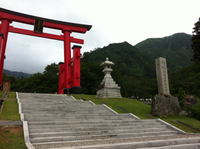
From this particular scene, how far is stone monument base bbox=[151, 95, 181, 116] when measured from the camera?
885cm

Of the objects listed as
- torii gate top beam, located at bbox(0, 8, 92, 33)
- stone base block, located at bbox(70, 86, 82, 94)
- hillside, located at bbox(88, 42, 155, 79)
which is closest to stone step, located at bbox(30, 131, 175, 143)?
stone base block, located at bbox(70, 86, 82, 94)

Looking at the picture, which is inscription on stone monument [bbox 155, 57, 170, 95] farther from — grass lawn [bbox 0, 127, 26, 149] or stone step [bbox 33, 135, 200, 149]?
grass lawn [bbox 0, 127, 26, 149]

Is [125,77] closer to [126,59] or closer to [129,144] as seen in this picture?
[126,59]

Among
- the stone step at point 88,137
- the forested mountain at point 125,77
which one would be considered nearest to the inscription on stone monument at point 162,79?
the forested mountain at point 125,77

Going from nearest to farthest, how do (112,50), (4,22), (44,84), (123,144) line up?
(123,144) < (4,22) < (44,84) < (112,50)

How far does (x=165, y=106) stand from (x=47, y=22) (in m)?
14.1

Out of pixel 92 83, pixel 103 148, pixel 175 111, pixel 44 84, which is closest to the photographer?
pixel 103 148

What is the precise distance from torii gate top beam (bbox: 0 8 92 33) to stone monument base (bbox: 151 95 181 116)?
12239 mm

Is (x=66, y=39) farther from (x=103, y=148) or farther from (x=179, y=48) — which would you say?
(x=179, y=48)

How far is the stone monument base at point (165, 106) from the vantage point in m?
8.85

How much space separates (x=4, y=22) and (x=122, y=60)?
180 ft

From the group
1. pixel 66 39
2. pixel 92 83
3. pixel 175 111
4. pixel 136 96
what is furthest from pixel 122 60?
pixel 175 111

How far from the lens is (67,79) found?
16.9 metres

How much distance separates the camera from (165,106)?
895 centimetres
